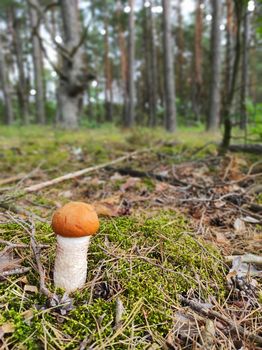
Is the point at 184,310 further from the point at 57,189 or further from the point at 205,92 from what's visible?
the point at 205,92

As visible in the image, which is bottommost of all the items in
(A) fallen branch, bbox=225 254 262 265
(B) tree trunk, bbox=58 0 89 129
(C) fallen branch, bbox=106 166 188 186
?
(A) fallen branch, bbox=225 254 262 265

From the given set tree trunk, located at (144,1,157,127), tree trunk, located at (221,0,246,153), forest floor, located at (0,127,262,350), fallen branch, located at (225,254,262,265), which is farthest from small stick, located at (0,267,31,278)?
tree trunk, located at (144,1,157,127)

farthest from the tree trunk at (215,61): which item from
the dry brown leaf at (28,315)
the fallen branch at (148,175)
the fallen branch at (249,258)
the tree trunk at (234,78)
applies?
the dry brown leaf at (28,315)

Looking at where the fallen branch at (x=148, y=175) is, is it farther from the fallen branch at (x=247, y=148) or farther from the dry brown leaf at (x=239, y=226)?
the fallen branch at (x=247, y=148)

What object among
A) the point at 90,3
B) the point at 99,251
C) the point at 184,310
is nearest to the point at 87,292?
the point at 99,251

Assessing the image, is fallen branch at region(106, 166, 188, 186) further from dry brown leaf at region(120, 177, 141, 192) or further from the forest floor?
the forest floor

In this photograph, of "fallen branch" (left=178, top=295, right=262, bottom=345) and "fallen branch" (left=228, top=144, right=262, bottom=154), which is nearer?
"fallen branch" (left=178, top=295, right=262, bottom=345)

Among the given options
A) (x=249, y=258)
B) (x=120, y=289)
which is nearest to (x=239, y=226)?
(x=249, y=258)

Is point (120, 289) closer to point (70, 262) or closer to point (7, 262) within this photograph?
point (70, 262)
